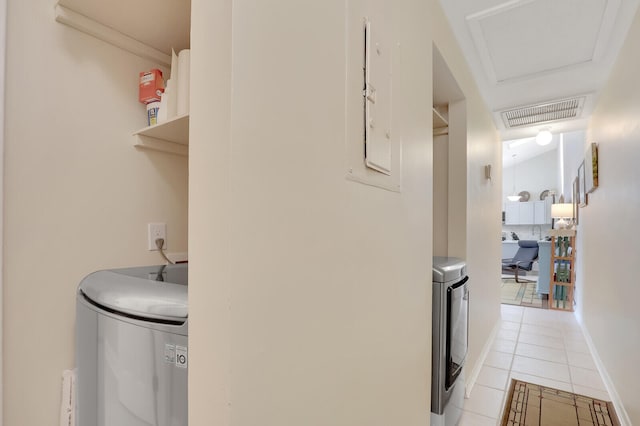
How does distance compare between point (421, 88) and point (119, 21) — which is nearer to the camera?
point (119, 21)

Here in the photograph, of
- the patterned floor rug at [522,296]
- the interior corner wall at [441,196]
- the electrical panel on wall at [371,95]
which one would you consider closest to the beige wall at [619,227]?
the interior corner wall at [441,196]

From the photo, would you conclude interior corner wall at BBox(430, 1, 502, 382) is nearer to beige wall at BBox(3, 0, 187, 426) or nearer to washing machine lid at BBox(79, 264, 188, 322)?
beige wall at BBox(3, 0, 187, 426)

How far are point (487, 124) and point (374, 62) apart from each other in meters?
2.60

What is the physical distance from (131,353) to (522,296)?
21.0 feet

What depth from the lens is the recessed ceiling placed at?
1.68m

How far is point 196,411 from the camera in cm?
55

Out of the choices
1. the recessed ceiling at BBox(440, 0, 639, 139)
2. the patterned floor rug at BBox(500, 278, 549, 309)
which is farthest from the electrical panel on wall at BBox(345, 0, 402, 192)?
the patterned floor rug at BBox(500, 278, 549, 309)

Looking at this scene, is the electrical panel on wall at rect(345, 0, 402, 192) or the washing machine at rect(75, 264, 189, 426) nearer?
the washing machine at rect(75, 264, 189, 426)

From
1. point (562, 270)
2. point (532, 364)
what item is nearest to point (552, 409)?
point (532, 364)

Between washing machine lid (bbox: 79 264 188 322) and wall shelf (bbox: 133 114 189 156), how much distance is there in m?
0.56

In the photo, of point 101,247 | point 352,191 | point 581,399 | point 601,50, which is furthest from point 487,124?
point 101,247

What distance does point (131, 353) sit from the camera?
713 millimetres

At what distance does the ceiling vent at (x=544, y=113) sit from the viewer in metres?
2.85

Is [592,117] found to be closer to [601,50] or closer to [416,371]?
[601,50]
